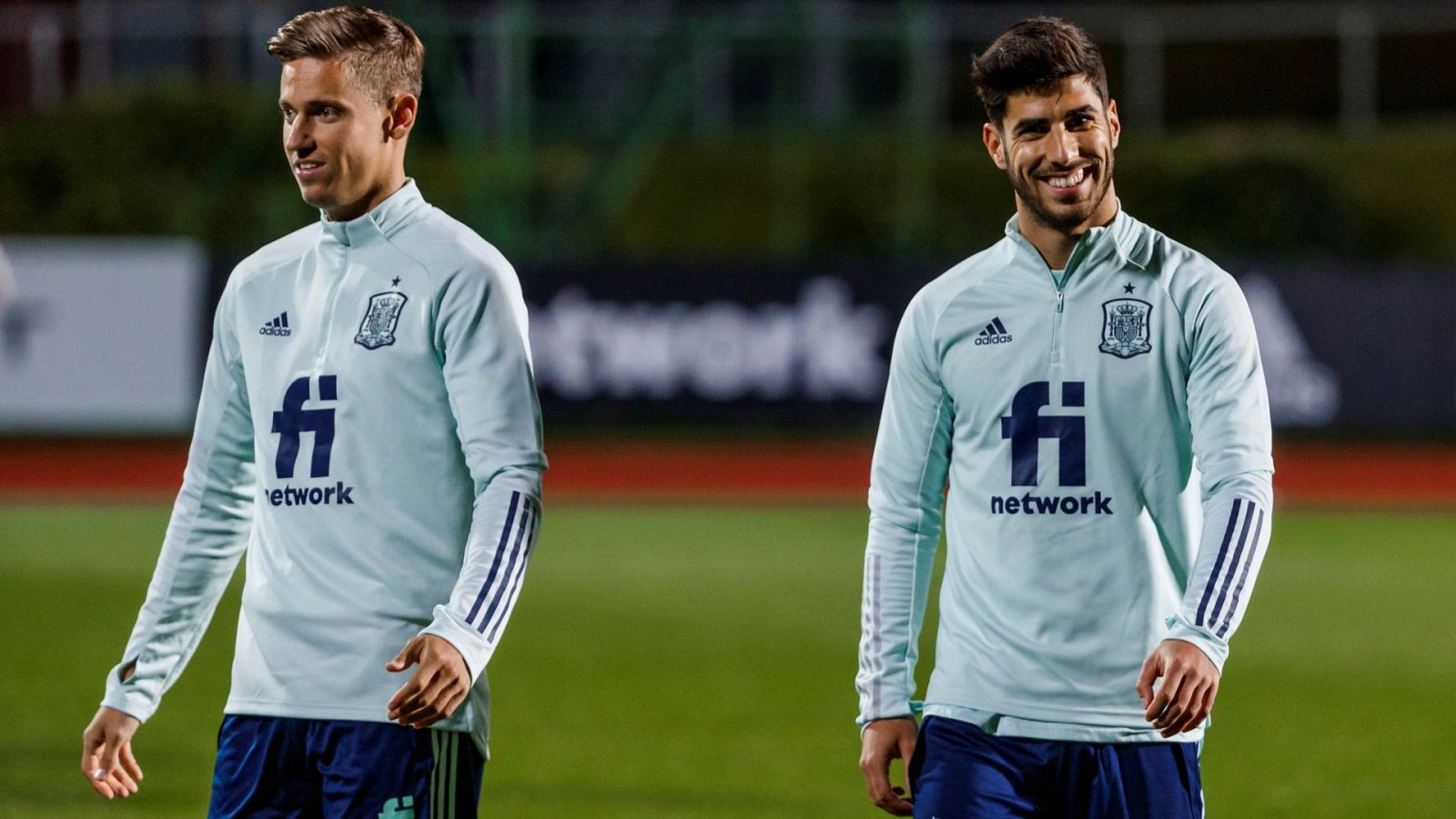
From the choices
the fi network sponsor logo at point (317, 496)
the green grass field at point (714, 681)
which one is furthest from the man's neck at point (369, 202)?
the green grass field at point (714, 681)

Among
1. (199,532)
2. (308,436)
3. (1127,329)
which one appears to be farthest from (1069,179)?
(199,532)

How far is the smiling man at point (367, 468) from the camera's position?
11.2 feet

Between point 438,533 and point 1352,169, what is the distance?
2469 cm

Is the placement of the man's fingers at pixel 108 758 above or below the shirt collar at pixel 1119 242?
below

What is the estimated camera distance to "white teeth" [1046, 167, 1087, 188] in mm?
3588

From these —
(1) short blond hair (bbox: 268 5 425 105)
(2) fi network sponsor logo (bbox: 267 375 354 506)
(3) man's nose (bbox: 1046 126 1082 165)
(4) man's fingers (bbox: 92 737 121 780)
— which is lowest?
(4) man's fingers (bbox: 92 737 121 780)

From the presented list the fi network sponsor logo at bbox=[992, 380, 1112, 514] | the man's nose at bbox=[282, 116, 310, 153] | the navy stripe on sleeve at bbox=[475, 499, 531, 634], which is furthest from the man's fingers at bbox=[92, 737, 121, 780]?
the fi network sponsor logo at bbox=[992, 380, 1112, 514]

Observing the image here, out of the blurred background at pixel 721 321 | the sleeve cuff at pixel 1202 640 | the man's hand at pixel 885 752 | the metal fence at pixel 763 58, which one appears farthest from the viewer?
the metal fence at pixel 763 58

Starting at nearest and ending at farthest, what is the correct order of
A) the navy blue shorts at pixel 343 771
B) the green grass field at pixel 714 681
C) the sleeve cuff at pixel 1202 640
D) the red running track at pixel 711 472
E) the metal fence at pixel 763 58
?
the sleeve cuff at pixel 1202 640 < the navy blue shorts at pixel 343 771 < the green grass field at pixel 714 681 < the red running track at pixel 711 472 < the metal fence at pixel 763 58

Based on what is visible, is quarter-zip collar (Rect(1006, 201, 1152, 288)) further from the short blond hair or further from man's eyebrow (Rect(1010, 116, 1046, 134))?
the short blond hair

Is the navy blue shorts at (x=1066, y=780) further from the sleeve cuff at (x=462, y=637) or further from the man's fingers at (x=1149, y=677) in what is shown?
the sleeve cuff at (x=462, y=637)

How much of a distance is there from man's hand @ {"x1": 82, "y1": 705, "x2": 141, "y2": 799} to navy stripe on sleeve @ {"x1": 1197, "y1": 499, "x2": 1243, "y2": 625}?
6.21ft

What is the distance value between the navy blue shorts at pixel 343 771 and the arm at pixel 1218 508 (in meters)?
1.14

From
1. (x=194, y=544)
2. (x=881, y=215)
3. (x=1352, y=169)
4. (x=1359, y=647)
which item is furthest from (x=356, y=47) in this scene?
(x=1352, y=169)
